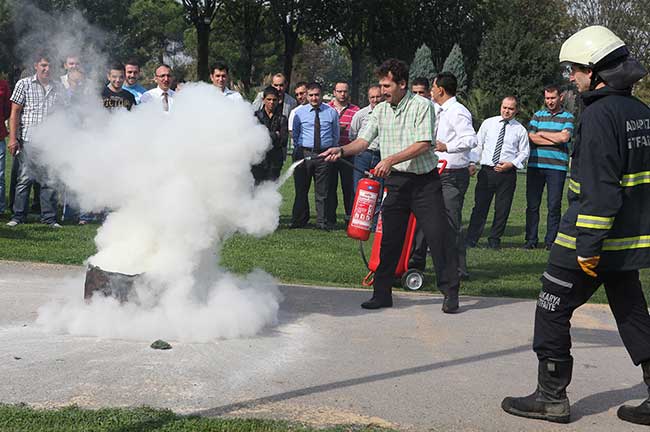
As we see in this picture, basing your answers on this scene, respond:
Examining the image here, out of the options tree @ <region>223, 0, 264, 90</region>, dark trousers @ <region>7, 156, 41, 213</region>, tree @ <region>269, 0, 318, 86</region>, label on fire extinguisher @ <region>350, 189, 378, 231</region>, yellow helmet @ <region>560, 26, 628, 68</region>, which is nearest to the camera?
yellow helmet @ <region>560, 26, 628, 68</region>

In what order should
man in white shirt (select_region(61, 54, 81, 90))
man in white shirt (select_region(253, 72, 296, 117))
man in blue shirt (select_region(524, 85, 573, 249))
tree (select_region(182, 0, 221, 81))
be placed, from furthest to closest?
tree (select_region(182, 0, 221, 81))
man in white shirt (select_region(253, 72, 296, 117))
man in blue shirt (select_region(524, 85, 573, 249))
man in white shirt (select_region(61, 54, 81, 90))

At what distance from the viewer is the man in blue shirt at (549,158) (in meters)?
13.1

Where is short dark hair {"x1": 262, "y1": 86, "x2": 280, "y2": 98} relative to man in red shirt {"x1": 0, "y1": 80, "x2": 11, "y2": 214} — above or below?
above

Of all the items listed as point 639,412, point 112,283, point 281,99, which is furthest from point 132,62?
point 639,412

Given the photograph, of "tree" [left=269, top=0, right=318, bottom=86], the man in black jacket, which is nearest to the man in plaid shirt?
the man in black jacket

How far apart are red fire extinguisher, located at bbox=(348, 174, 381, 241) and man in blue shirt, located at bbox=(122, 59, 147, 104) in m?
3.97

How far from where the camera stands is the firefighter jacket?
4.87 m

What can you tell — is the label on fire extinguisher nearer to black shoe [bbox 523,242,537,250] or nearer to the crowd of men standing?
the crowd of men standing

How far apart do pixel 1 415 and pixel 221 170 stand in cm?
256

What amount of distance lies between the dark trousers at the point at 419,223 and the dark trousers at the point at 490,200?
4978 millimetres

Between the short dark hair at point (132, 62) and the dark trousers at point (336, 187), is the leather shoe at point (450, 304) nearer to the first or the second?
the short dark hair at point (132, 62)

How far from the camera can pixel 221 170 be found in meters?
6.56

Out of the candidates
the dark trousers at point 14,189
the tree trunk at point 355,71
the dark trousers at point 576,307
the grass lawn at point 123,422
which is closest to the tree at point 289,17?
the tree trunk at point 355,71

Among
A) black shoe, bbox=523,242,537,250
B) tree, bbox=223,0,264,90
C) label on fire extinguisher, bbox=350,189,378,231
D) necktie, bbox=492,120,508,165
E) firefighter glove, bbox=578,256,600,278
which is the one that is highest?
tree, bbox=223,0,264,90
